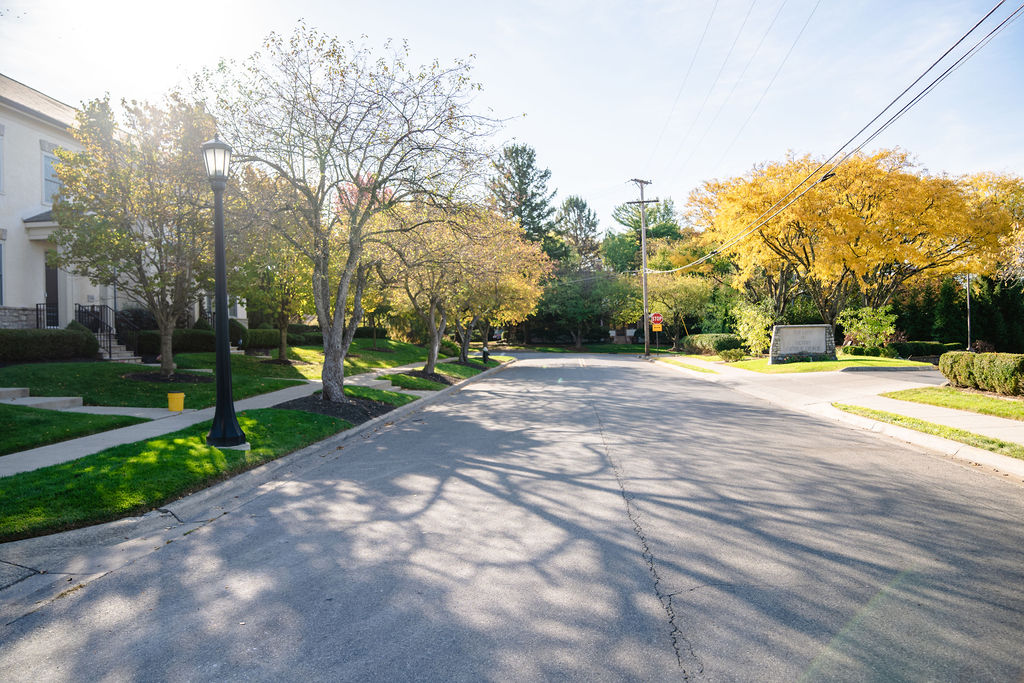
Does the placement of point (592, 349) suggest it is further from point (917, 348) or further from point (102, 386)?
point (102, 386)

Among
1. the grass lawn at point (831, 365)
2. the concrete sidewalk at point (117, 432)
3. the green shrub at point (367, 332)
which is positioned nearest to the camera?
the concrete sidewalk at point (117, 432)

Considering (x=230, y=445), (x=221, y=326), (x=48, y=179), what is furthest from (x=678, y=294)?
(x=230, y=445)

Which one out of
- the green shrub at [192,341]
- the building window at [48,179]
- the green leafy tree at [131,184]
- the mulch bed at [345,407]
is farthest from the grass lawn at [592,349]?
Answer: the green leafy tree at [131,184]

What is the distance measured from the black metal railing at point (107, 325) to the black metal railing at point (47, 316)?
77 centimetres

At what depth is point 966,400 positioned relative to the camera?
42.1ft

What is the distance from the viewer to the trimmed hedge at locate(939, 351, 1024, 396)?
1302 centimetres

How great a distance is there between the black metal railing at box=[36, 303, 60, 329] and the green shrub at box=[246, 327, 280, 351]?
307 inches

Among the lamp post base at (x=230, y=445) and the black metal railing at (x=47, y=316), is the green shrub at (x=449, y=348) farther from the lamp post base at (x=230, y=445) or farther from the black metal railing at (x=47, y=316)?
the lamp post base at (x=230, y=445)

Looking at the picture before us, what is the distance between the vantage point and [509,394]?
733 inches

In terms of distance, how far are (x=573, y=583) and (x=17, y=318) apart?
22359 millimetres

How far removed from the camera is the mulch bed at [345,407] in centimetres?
1253

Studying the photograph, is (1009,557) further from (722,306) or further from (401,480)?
(722,306)

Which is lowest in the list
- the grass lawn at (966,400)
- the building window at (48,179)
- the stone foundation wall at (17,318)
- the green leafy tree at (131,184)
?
the grass lawn at (966,400)

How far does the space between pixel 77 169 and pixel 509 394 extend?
1260 centimetres
